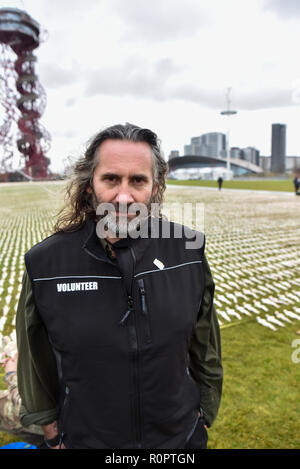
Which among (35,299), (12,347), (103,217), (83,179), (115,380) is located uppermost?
(83,179)

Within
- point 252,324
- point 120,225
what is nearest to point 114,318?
point 120,225

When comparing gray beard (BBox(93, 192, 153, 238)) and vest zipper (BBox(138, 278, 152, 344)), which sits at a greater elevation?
gray beard (BBox(93, 192, 153, 238))

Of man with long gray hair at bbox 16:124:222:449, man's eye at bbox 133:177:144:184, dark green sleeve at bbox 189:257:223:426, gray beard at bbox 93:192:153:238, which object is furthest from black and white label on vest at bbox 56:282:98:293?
dark green sleeve at bbox 189:257:223:426

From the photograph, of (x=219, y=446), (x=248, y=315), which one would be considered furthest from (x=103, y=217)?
(x=248, y=315)

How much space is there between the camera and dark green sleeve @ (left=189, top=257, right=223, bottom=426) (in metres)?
1.81

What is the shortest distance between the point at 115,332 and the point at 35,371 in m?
0.53

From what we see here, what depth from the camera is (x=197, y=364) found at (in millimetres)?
1896

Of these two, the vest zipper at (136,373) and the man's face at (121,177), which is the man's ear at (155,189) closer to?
the man's face at (121,177)

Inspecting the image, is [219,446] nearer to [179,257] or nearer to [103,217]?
[179,257]

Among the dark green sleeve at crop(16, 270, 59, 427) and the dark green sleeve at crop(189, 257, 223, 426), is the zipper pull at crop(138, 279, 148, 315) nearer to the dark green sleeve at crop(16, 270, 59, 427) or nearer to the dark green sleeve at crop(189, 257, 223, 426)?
the dark green sleeve at crop(189, 257, 223, 426)

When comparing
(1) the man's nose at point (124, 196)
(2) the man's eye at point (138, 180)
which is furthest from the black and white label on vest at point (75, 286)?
(2) the man's eye at point (138, 180)

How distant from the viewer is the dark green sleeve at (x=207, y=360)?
71.2 inches

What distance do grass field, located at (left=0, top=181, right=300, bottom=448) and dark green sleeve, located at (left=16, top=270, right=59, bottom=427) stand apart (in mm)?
759
